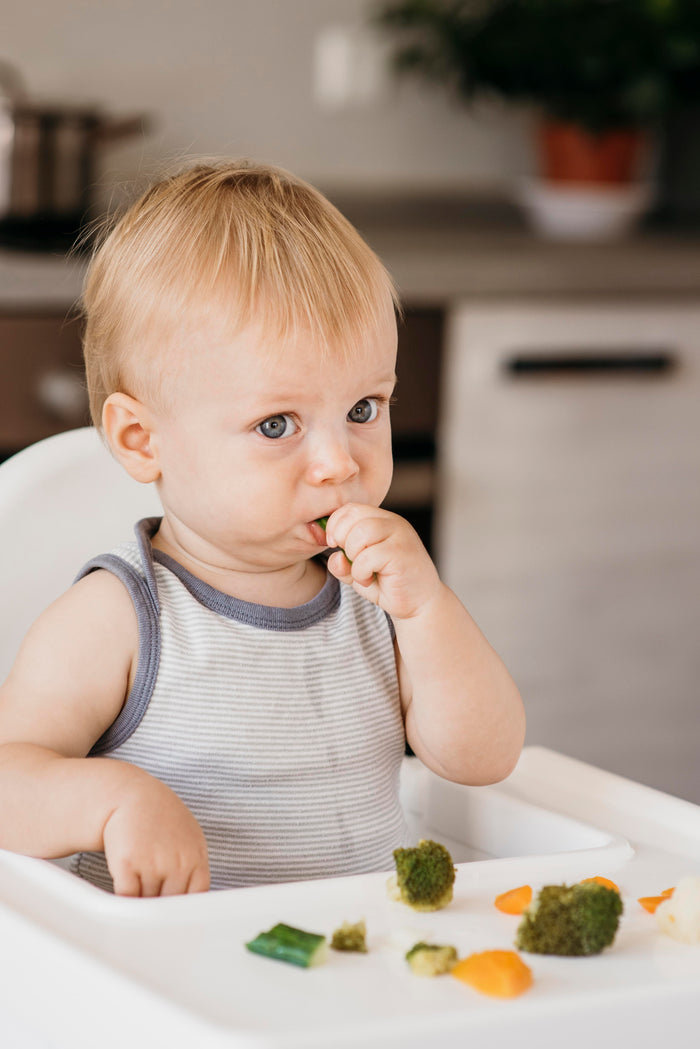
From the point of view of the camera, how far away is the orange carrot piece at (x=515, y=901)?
0.68 meters

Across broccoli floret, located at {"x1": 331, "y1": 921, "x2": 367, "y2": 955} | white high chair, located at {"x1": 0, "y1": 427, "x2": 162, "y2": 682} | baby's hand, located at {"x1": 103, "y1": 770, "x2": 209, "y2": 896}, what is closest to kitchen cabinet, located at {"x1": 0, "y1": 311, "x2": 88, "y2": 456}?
white high chair, located at {"x1": 0, "y1": 427, "x2": 162, "y2": 682}

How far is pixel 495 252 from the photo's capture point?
214 cm

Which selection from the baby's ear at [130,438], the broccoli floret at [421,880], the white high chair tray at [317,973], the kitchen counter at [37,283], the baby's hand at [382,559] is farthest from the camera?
the kitchen counter at [37,283]

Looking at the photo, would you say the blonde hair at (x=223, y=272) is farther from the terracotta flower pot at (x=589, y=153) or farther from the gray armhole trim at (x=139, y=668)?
the terracotta flower pot at (x=589, y=153)

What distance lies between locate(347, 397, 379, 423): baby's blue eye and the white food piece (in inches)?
13.7

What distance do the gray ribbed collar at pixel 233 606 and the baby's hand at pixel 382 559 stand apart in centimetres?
11

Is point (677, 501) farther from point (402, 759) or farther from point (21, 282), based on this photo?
point (402, 759)

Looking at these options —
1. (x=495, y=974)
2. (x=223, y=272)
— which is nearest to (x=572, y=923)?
(x=495, y=974)

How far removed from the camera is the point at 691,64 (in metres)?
2.39

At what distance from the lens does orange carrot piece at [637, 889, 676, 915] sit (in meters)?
0.70

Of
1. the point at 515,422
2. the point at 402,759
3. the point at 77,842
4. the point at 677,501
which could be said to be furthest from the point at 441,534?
the point at 77,842

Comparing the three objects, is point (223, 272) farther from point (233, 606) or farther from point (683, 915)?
point (683, 915)

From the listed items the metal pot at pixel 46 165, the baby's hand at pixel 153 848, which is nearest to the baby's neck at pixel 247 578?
the baby's hand at pixel 153 848

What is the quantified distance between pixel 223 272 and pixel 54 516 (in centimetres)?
25
